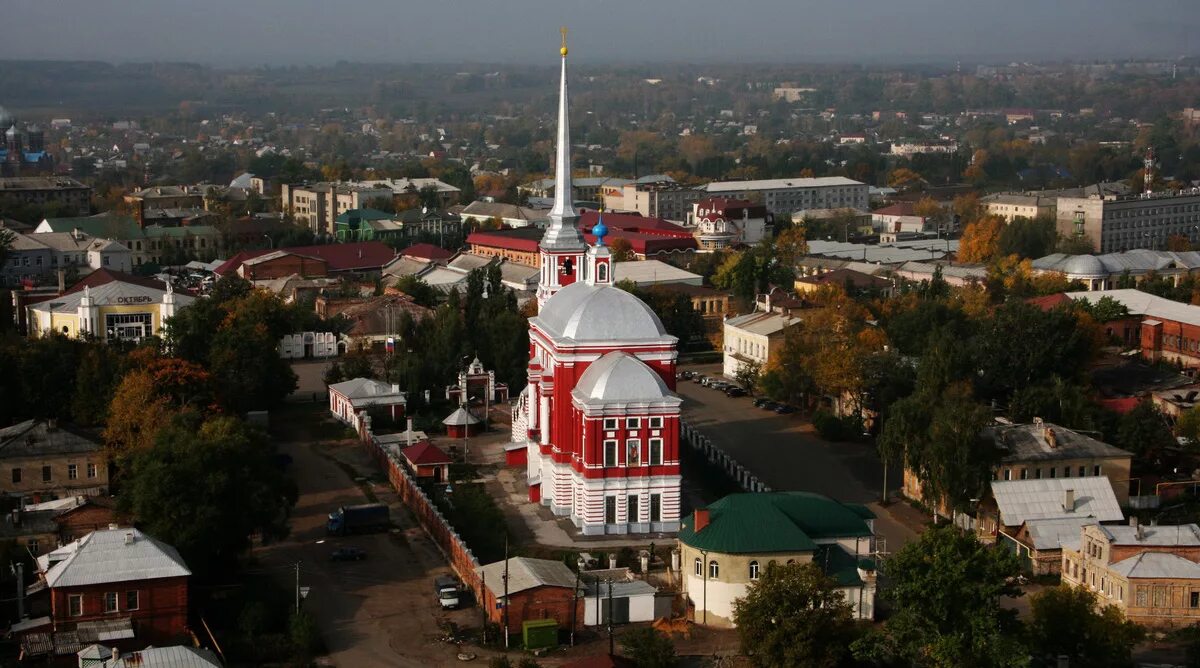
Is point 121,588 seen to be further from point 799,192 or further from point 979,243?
point 799,192

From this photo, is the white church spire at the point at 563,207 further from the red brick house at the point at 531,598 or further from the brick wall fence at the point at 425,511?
the red brick house at the point at 531,598

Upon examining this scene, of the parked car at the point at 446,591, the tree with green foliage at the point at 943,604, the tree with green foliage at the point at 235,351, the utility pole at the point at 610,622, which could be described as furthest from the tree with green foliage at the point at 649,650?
the tree with green foliage at the point at 235,351

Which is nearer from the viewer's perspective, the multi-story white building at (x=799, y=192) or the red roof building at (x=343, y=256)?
the red roof building at (x=343, y=256)

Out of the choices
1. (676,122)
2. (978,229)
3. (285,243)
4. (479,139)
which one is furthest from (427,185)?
(676,122)

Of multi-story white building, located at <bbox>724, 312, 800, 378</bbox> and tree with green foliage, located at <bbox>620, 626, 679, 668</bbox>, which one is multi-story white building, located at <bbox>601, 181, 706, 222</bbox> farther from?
tree with green foliage, located at <bbox>620, 626, 679, 668</bbox>

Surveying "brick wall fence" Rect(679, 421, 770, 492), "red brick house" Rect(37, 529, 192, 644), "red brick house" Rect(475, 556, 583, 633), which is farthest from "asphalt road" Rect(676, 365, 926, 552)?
"red brick house" Rect(37, 529, 192, 644)
